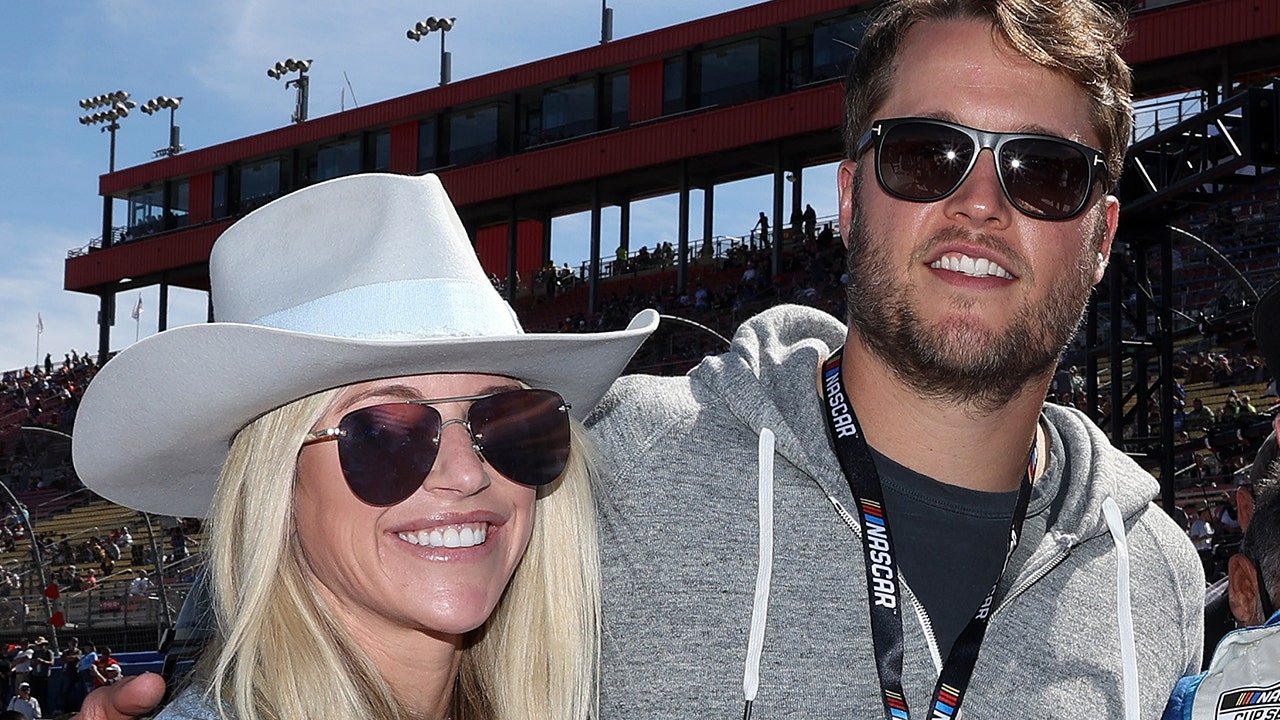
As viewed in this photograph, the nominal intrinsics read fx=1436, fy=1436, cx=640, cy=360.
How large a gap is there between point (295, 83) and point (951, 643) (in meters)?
55.2

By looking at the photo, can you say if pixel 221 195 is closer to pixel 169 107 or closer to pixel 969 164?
pixel 169 107

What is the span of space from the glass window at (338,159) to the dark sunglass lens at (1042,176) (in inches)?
1751

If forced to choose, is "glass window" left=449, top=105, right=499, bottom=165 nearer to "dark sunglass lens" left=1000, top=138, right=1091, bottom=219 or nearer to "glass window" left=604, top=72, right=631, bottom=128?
"glass window" left=604, top=72, right=631, bottom=128

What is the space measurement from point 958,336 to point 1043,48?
2.37 feet

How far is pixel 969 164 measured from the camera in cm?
331

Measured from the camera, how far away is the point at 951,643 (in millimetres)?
3168

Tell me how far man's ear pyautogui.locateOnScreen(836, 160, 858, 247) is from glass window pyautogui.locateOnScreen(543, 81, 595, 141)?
124 feet

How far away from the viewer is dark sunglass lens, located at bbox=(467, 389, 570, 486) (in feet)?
9.43

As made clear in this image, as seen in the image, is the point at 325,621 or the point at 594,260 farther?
the point at 594,260

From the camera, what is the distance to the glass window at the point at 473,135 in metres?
43.4

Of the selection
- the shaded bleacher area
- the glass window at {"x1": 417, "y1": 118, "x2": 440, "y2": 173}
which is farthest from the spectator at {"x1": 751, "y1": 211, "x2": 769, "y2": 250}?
the glass window at {"x1": 417, "y1": 118, "x2": 440, "y2": 173}

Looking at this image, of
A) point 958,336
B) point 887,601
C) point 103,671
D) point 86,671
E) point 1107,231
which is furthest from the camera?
point 86,671

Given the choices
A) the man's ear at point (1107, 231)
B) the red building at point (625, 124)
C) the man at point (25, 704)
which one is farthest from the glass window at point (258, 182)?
the man's ear at point (1107, 231)

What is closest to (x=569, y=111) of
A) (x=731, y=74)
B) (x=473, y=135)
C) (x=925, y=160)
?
(x=473, y=135)
